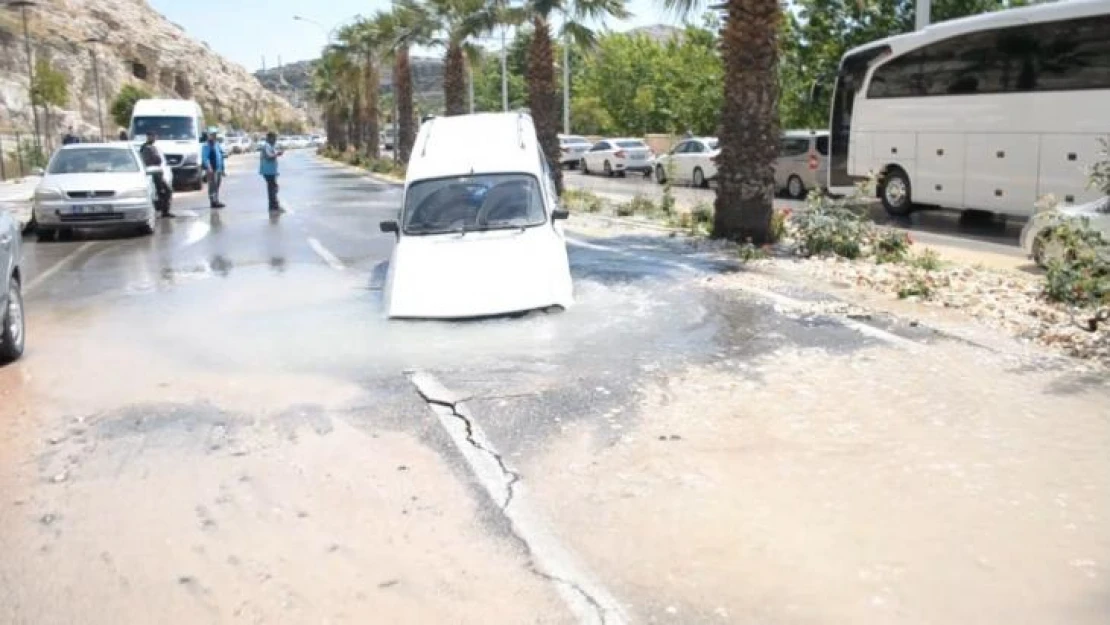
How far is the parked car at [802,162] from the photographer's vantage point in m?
Answer: 25.5

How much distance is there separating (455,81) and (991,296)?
26521mm

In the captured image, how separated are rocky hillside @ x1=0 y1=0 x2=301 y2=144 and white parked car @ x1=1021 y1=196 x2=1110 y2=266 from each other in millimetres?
47972

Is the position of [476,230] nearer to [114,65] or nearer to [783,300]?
[783,300]

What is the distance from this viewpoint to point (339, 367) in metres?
7.70

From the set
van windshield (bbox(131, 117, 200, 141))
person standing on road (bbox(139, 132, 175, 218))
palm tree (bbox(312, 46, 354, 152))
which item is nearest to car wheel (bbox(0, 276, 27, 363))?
A: person standing on road (bbox(139, 132, 175, 218))

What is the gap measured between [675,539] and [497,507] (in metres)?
0.92

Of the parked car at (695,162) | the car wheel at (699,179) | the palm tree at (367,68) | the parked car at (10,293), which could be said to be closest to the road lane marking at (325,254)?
the parked car at (10,293)

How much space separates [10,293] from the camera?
26.6 feet

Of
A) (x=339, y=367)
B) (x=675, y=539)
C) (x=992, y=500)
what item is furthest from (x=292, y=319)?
(x=992, y=500)

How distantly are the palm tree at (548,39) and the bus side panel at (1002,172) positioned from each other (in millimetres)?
9714

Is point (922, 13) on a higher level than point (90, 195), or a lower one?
higher

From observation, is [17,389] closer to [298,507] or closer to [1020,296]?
[298,507]

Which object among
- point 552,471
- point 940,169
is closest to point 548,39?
point 940,169

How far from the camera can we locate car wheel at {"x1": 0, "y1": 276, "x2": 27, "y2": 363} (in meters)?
7.94
